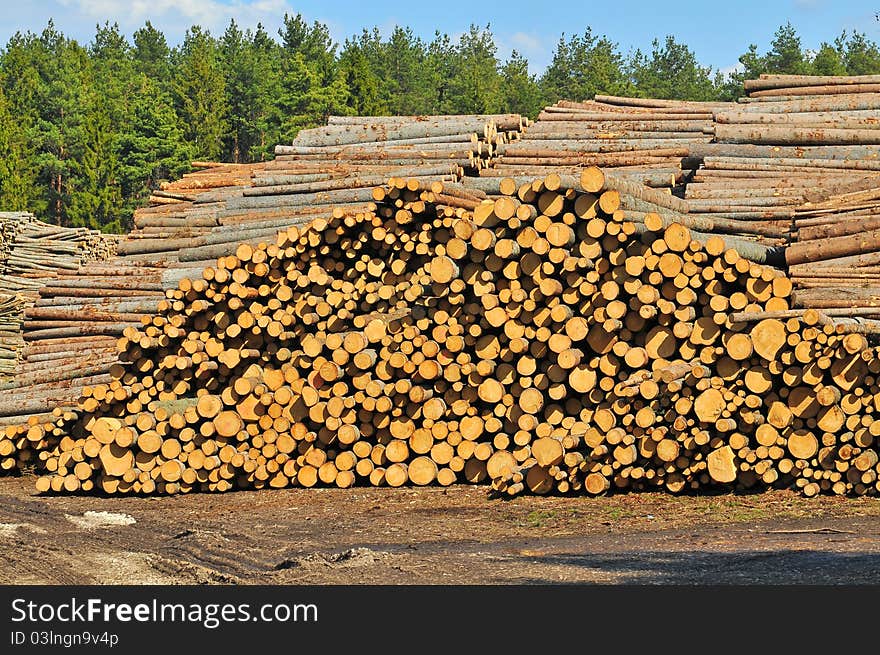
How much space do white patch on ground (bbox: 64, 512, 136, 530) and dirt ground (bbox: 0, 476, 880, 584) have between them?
0.06ft

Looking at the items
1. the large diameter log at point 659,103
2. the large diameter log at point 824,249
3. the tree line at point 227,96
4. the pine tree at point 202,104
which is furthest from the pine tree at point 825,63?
the large diameter log at point 824,249

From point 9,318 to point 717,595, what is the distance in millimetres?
16511

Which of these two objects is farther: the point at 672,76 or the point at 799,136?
the point at 672,76

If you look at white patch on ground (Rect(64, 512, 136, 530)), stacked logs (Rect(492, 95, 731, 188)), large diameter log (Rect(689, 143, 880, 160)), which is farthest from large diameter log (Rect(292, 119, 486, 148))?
white patch on ground (Rect(64, 512, 136, 530))

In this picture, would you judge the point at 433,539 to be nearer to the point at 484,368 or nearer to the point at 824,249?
the point at 484,368

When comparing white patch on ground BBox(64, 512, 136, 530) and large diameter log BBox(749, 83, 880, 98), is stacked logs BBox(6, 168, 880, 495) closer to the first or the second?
white patch on ground BBox(64, 512, 136, 530)

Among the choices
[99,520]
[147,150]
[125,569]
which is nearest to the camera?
[125,569]

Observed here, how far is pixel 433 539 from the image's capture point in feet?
30.3

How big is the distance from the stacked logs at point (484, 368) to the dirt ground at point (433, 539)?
0.32 m

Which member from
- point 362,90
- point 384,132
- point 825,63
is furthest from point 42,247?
point 825,63

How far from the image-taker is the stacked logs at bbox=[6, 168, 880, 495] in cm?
996

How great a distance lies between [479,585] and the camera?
7254mm

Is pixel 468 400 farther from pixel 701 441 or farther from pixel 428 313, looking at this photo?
pixel 701 441

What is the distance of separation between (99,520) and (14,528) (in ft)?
2.62
